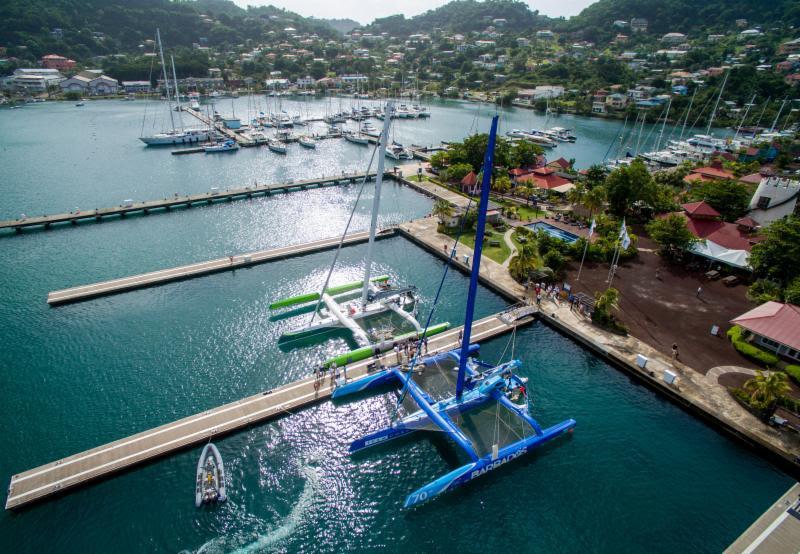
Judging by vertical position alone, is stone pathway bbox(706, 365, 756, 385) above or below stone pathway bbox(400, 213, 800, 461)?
above

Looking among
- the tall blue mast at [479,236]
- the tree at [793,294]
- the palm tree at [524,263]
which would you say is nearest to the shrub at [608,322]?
the palm tree at [524,263]

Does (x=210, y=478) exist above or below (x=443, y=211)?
below

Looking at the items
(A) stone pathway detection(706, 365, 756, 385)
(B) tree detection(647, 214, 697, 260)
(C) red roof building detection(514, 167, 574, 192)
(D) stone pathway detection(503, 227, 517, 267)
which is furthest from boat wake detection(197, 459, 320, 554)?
(C) red roof building detection(514, 167, 574, 192)

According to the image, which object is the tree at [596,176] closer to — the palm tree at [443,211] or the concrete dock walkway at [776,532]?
the palm tree at [443,211]

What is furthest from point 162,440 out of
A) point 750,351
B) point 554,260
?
point 750,351

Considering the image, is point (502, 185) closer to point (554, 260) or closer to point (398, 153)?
point (554, 260)

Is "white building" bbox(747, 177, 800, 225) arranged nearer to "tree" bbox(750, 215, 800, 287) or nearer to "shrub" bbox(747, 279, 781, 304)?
"tree" bbox(750, 215, 800, 287)

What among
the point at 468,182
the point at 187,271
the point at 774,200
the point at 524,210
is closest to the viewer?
the point at 187,271
